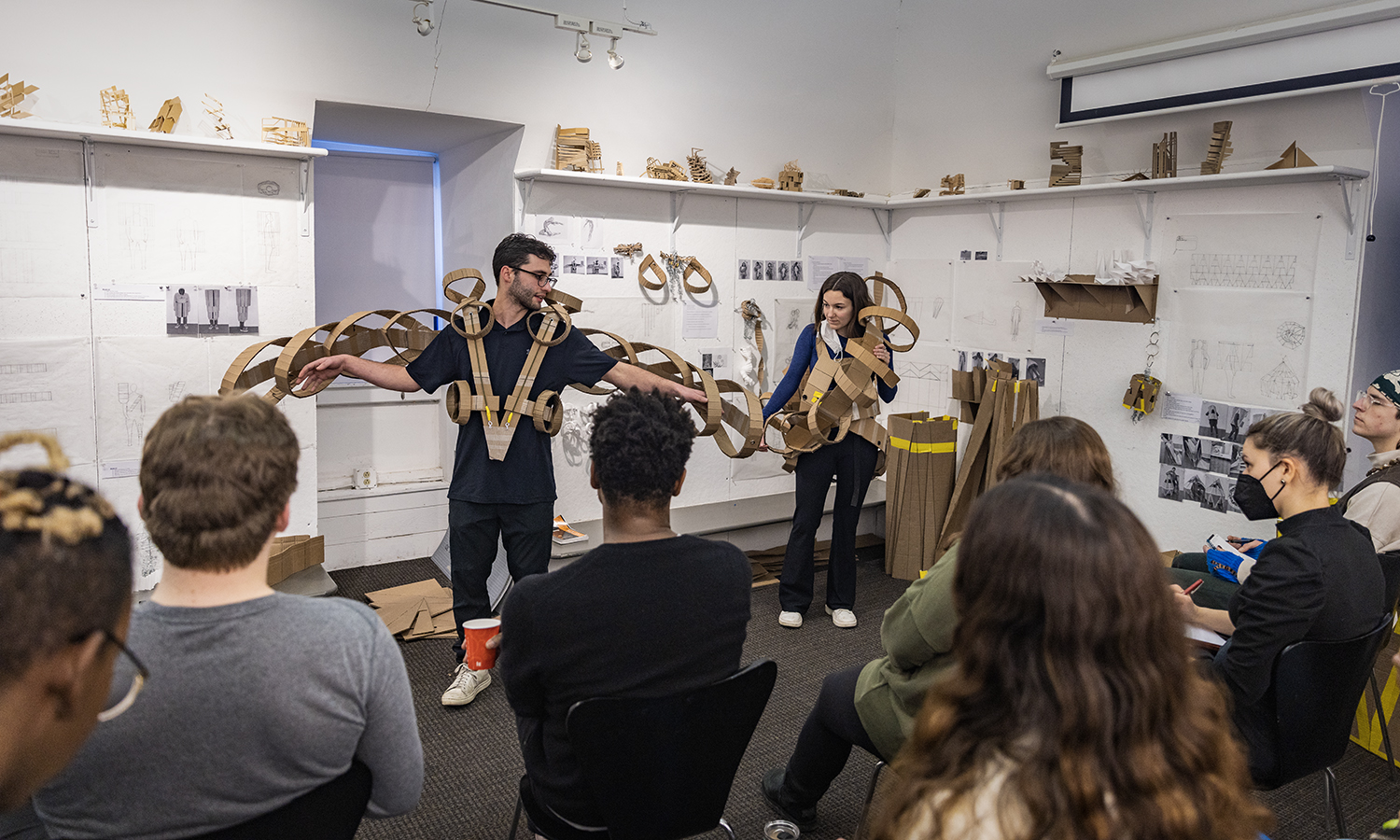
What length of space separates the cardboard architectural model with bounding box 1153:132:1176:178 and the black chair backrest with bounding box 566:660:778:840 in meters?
4.09

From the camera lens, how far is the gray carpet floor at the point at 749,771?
107 inches

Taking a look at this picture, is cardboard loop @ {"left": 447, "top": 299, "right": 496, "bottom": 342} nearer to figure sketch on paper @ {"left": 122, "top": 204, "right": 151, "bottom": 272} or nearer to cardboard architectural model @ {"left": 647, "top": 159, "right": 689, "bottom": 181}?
figure sketch on paper @ {"left": 122, "top": 204, "right": 151, "bottom": 272}

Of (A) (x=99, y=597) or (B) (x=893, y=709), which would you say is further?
(B) (x=893, y=709)


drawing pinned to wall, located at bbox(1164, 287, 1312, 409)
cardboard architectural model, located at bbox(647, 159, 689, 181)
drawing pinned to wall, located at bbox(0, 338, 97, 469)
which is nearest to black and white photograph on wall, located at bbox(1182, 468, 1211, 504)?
drawing pinned to wall, located at bbox(1164, 287, 1312, 409)

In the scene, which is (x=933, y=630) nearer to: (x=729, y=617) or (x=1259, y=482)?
(x=729, y=617)

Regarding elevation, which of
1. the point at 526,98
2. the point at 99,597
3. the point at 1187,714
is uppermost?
the point at 526,98

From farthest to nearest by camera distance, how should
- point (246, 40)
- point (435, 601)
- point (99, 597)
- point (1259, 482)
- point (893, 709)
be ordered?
point (435, 601)
point (246, 40)
point (1259, 482)
point (893, 709)
point (99, 597)

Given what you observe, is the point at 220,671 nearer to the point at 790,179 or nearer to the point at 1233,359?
the point at 1233,359

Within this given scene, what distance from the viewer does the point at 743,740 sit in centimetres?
181

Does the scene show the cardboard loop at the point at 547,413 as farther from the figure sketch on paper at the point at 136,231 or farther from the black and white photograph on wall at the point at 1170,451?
the black and white photograph on wall at the point at 1170,451

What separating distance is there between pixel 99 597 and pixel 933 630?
1570mm

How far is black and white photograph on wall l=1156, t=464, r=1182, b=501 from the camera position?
4789 mm

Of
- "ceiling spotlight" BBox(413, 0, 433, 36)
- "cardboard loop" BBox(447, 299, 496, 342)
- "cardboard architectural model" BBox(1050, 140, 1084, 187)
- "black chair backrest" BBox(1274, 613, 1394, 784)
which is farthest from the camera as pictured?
"cardboard architectural model" BBox(1050, 140, 1084, 187)

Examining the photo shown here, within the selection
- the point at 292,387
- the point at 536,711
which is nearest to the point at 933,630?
the point at 536,711
